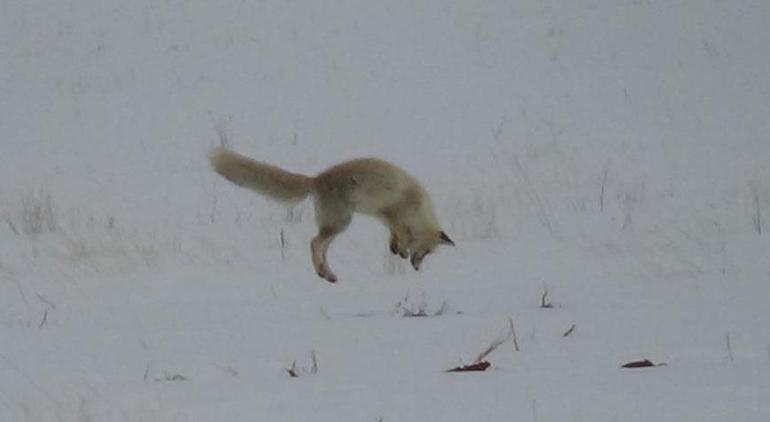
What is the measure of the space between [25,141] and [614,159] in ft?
16.7

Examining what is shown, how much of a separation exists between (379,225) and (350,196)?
1639mm

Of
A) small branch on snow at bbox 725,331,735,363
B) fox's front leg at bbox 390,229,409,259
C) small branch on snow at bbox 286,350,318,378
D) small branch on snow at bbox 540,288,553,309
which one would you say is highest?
fox's front leg at bbox 390,229,409,259

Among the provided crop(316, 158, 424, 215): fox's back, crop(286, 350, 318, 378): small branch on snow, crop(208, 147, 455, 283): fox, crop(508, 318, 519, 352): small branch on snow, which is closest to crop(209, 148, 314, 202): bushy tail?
crop(208, 147, 455, 283): fox

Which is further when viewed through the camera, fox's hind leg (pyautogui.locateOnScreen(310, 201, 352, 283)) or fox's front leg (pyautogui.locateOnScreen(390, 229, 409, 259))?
fox's front leg (pyautogui.locateOnScreen(390, 229, 409, 259))

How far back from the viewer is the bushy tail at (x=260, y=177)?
26.6 feet

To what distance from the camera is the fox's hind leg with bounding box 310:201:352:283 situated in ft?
26.5

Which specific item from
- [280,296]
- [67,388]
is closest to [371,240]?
[280,296]

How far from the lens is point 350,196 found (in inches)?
318

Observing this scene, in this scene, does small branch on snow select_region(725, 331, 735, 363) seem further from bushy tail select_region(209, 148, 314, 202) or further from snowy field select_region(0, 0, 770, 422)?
bushy tail select_region(209, 148, 314, 202)

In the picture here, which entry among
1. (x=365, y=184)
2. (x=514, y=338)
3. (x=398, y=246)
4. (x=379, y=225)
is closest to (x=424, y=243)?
(x=398, y=246)

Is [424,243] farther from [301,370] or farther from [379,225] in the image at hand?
[301,370]

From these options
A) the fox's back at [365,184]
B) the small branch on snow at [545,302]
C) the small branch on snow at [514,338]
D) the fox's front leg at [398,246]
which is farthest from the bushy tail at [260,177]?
the small branch on snow at [514,338]

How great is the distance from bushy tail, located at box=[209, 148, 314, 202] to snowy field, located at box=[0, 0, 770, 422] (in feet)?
1.36

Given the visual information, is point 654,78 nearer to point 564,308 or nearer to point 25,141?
point 25,141
